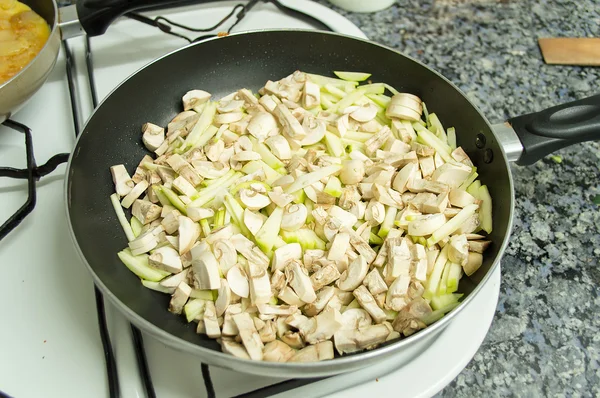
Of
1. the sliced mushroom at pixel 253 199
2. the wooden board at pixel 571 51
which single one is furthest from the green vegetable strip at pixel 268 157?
the wooden board at pixel 571 51

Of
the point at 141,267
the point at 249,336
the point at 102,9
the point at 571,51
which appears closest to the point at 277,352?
the point at 249,336

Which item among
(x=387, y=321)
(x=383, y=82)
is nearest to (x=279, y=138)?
(x=383, y=82)

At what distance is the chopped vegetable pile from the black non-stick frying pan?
0.03 meters

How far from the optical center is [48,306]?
828 mm

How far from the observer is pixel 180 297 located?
770 millimetres

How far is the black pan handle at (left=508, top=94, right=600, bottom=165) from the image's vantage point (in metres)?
0.85

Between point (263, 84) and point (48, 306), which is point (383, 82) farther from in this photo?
point (48, 306)

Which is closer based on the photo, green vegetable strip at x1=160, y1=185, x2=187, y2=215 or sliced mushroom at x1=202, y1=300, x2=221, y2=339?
sliced mushroom at x1=202, y1=300, x2=221, y2=339

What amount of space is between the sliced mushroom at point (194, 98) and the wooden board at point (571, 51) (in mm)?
862

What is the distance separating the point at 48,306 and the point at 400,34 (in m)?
1.04

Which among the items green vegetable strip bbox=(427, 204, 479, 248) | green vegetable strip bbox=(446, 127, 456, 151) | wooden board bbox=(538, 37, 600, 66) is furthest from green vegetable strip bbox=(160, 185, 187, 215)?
wooden board bbox=(538, 37, 600, 66)

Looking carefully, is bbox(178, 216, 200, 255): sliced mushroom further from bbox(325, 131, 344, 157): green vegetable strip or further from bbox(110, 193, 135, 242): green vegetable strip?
bbox(325, 131, 344, 157): green vegetable strip

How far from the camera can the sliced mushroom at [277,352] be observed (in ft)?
2.23

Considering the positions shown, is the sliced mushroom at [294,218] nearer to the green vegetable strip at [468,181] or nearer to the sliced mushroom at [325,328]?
the sliced mushroom at [325,328]
